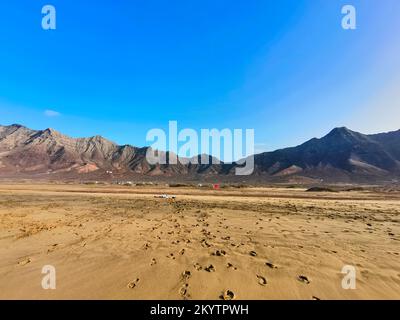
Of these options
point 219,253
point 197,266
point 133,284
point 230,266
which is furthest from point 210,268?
point 133,284

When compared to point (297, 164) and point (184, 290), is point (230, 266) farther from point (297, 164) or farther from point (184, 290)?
point (297, 164)

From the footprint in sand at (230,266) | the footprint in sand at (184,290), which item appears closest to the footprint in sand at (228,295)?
the footprint in sand at (184,290)

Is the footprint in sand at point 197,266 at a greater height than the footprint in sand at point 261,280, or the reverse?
the footprint in sand at point 197,266

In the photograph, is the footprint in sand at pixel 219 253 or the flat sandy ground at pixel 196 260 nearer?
the flat sandy ground at pixel 196 260

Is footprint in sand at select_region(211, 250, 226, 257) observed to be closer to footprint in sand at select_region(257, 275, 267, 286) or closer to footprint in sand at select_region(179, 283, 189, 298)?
footprint in sand at select_region(257, 275, 267, 286)

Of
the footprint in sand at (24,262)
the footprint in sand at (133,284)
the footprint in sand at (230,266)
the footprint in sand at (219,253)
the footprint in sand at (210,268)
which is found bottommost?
the footprint in sand at (219,253)

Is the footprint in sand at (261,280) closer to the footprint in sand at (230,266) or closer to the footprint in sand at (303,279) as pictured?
the footprint in sand at (230,266)

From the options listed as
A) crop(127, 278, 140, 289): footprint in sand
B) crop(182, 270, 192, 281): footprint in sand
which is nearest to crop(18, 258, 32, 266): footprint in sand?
crop(127, 278, 140, 289): footprint in sand

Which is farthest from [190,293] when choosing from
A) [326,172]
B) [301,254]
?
[326,172]

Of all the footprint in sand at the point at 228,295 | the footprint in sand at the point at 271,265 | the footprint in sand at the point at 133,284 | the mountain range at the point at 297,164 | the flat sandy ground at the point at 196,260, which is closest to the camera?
the footprint in sand at the point at 228,295

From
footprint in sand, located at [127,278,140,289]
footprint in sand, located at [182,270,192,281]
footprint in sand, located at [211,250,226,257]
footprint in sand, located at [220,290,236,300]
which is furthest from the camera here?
footprint in sand, located at [211,250,226,257]

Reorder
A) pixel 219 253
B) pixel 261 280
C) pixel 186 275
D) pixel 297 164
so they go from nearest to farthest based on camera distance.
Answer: pixel 261 280
pixel 186 275
pixel 219 253
pixel 297 164
